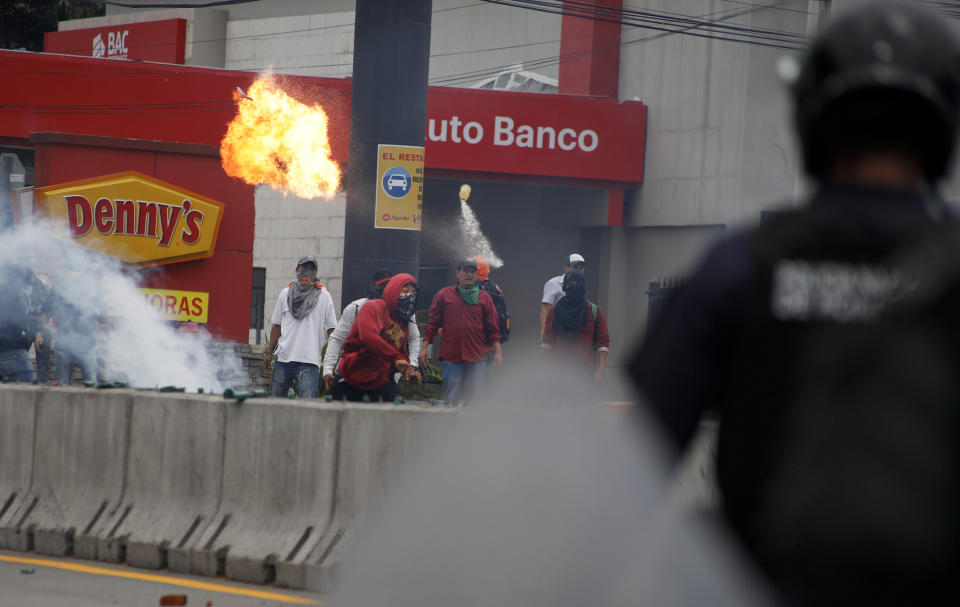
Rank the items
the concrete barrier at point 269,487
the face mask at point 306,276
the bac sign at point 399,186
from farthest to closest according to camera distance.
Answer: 1. the bac sign at point 399,186
2. the face mask at point 306,276
3. the concrete barrier at point 269,487

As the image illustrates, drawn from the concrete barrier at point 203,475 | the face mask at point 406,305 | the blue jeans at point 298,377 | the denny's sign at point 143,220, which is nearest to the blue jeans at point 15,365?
the blue jeans at point 298,377

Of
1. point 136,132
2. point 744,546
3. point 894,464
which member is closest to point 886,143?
point 894,464

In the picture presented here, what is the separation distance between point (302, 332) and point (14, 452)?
4.29 metres

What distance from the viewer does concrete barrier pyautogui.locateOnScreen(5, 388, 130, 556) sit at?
7984 mm

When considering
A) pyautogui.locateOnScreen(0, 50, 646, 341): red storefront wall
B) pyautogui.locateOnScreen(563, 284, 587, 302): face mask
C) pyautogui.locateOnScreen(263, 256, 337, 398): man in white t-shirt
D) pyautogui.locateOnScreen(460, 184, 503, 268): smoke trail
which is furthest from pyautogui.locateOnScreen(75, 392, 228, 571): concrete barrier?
pyautogui.locateOnScreen(460, 184, 503, 268): smoke trail

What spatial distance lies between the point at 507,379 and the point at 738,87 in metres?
22.8

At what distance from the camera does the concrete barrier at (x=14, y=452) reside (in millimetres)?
8266

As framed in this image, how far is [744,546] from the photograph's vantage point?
174 cm

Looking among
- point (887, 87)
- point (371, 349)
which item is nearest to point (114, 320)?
point (371, 349)

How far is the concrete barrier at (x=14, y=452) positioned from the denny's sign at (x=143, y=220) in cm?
828

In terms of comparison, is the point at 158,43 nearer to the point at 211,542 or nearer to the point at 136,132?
the point at 136,132

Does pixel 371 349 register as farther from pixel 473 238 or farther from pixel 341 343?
pixel 473 238

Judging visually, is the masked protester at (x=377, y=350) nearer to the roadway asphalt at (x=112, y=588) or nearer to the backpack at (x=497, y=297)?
the roadway asphalt at (x=112, y=588)

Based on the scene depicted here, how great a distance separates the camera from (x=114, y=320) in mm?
15195
